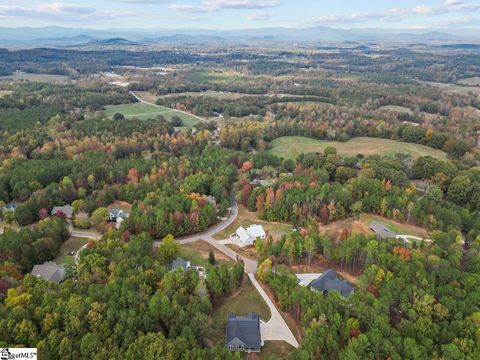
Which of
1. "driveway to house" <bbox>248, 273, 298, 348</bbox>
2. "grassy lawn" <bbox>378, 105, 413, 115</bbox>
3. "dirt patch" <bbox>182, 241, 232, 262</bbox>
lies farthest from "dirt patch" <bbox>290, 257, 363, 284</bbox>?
"grassy lawn" <bbox>378, 105, 413, 115</bbox>

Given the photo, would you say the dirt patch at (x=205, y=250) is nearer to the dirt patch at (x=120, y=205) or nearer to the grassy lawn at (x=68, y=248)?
the grassy lawn at (x=68, y=248)

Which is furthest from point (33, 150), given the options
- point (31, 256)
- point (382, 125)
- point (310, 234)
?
point (382, 125)

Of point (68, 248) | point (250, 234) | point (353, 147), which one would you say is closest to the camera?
point (68, 248)

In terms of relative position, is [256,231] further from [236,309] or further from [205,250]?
[236,309]

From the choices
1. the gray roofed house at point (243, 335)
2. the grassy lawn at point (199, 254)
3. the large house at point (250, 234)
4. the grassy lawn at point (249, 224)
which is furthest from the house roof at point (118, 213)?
the gray roofed house at point (243, 335)

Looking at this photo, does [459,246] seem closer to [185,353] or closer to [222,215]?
[222,215]

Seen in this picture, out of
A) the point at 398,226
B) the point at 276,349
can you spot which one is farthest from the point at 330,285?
the point at 398,226

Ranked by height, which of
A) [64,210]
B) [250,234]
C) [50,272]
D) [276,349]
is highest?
[50,272]
